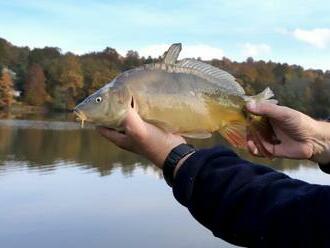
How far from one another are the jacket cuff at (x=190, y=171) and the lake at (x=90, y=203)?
12.5 m

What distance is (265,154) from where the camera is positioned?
11.5 ft

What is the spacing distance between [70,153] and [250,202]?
116 feet

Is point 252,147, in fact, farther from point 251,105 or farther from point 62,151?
point 62,151

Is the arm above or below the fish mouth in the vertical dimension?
below

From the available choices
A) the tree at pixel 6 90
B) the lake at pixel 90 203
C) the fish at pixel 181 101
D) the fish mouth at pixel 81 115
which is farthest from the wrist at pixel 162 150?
the tree at pixel 6 90

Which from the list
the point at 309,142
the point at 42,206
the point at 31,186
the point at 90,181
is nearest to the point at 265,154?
the point at 309,142

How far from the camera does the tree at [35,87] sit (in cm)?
8488

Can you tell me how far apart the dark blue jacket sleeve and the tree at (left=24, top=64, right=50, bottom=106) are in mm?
83611

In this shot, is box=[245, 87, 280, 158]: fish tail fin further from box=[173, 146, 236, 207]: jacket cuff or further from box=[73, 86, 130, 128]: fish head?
box=[73, 86, 130, 128]: fish head

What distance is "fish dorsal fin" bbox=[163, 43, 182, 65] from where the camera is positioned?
343 cm

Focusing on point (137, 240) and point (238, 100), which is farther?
point (137, 240)

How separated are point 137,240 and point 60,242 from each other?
209cm

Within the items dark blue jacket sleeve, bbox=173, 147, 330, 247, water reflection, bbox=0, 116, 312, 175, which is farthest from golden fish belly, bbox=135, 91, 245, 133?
water reflection, bbox=0, 116, 312, 175

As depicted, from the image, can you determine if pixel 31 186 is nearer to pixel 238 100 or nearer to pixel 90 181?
pixel 90 181
